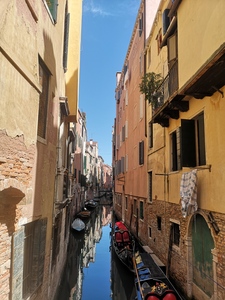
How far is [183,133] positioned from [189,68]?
176cm

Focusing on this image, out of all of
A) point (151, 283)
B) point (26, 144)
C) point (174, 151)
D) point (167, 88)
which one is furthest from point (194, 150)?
point (26, 144)

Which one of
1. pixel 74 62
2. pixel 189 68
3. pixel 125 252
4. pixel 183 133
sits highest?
pixel 74 62

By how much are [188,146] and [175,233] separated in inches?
136

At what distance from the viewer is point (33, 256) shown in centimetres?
541

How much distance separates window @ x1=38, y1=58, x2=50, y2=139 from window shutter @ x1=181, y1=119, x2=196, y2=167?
3.78m

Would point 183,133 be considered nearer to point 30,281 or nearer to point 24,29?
point 24,29

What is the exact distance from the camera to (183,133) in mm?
7152

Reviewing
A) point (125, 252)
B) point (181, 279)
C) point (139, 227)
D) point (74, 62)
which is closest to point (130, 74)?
point (74, 62)

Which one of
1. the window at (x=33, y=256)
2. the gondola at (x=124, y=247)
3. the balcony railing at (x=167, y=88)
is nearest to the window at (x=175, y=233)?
the gondola at (x=124, y=247)

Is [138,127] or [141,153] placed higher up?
[138,127]

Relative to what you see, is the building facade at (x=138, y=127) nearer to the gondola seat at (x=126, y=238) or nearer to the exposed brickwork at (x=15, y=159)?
the gondola seat at (x=126, y=238)

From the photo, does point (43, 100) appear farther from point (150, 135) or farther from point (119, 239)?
point (119, 239)

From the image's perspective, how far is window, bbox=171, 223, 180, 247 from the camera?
28.0 ft

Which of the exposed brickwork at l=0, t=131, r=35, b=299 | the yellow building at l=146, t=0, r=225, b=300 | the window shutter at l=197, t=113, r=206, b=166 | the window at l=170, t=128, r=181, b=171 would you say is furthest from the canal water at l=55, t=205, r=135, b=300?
the window shutter at l=197, t=113, r=206, b=166
